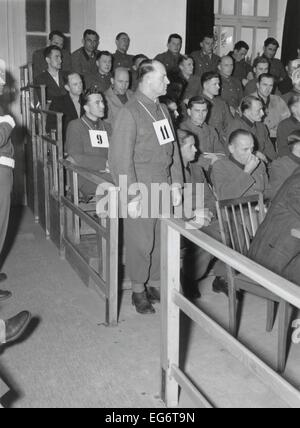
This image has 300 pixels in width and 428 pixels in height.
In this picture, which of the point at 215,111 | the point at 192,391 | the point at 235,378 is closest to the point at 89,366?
the point at 235,378

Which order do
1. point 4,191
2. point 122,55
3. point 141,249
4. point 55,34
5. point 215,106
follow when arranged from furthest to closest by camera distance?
point 122,55, point 55,34, point 215,106, point 4,191, point 141,249

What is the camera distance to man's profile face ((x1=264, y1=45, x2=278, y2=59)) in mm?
7531

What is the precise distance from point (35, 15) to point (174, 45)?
178 centimetres

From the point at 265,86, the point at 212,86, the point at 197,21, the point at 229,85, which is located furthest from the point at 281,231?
the point at 197,21

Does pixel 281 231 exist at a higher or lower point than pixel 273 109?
lower

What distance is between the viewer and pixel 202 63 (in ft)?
23.1

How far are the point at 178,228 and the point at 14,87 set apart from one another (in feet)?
16.5

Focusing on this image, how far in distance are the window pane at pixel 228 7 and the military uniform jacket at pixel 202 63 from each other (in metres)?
1.75

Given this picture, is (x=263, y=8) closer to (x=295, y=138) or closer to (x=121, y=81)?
(x=121, y=81)

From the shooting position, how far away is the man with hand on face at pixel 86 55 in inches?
249

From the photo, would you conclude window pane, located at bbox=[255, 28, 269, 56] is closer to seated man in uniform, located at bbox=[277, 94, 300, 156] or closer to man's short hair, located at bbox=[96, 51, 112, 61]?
man's short hair, located at bbox=[96, 51, 112, 61]

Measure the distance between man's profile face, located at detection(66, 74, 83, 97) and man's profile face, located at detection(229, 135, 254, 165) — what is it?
176cm

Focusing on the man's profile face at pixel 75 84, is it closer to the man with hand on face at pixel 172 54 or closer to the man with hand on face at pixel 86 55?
the man with hand on face at pixel 86 55
